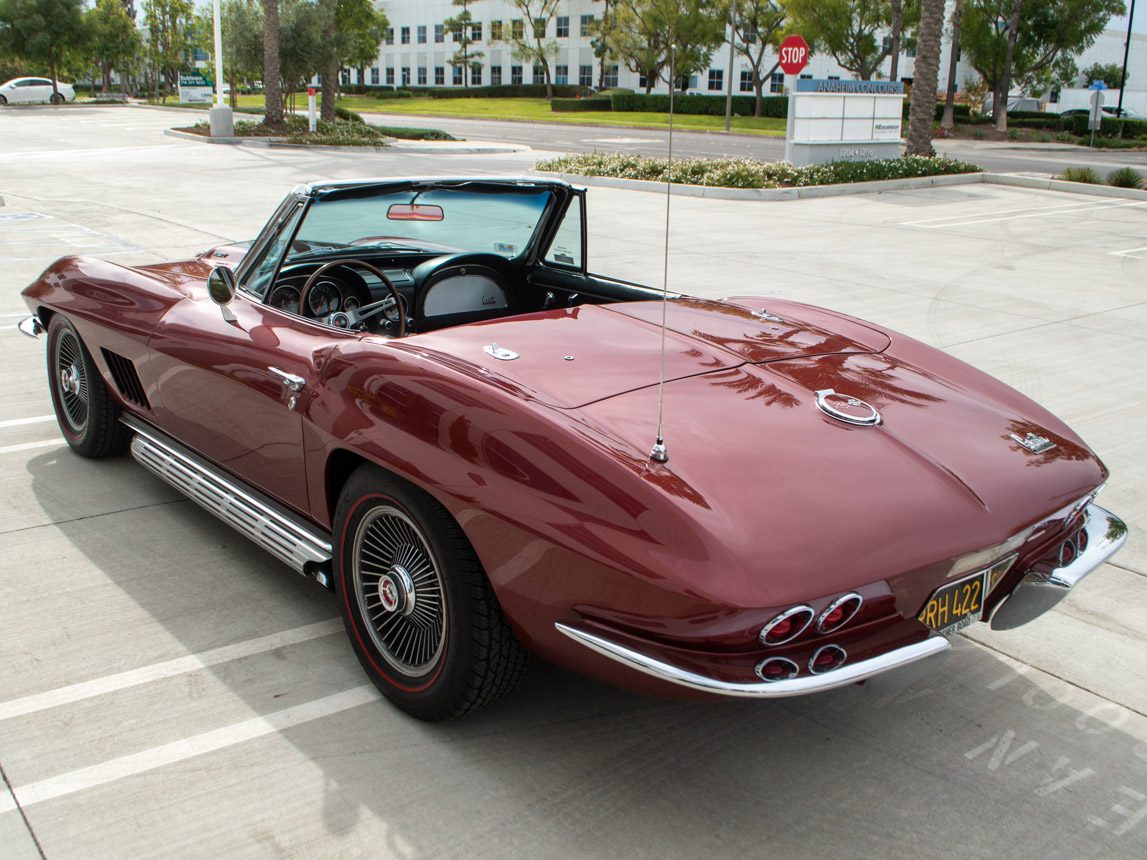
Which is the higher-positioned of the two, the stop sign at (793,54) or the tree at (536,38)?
the tree at (536,38)

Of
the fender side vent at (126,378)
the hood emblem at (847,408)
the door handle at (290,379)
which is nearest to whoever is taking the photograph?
the hood emblem at (847,408)

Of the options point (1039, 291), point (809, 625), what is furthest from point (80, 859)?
point (1039, 291)

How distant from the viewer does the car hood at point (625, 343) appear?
3.17 meters

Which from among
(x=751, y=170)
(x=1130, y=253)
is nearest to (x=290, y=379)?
(x=1130, y=253)

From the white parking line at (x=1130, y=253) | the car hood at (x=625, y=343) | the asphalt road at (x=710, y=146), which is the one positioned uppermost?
the asphalt road at (x=710, y=146)

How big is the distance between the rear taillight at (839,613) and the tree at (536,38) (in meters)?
70.0

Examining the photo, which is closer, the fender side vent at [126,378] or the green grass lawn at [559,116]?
the fender side vent at [126,378]

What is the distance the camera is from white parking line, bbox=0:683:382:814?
9.37ft

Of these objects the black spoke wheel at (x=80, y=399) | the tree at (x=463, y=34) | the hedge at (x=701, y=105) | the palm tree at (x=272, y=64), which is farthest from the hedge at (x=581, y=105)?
the black spoke wheel at (x=80, y=399)

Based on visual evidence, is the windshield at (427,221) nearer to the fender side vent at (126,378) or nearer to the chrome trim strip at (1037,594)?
the fender side vent at (126,378)

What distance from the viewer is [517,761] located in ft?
9.95

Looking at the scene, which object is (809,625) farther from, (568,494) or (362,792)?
(362,792)

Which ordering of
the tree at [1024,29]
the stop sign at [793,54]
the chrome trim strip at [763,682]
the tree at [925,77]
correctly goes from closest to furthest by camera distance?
the chrome trim strip at [763,682]
the tree at [925,77]
the stop sign at [793,54]
the tree at [1024,29]

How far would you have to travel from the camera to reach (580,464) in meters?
2.69
